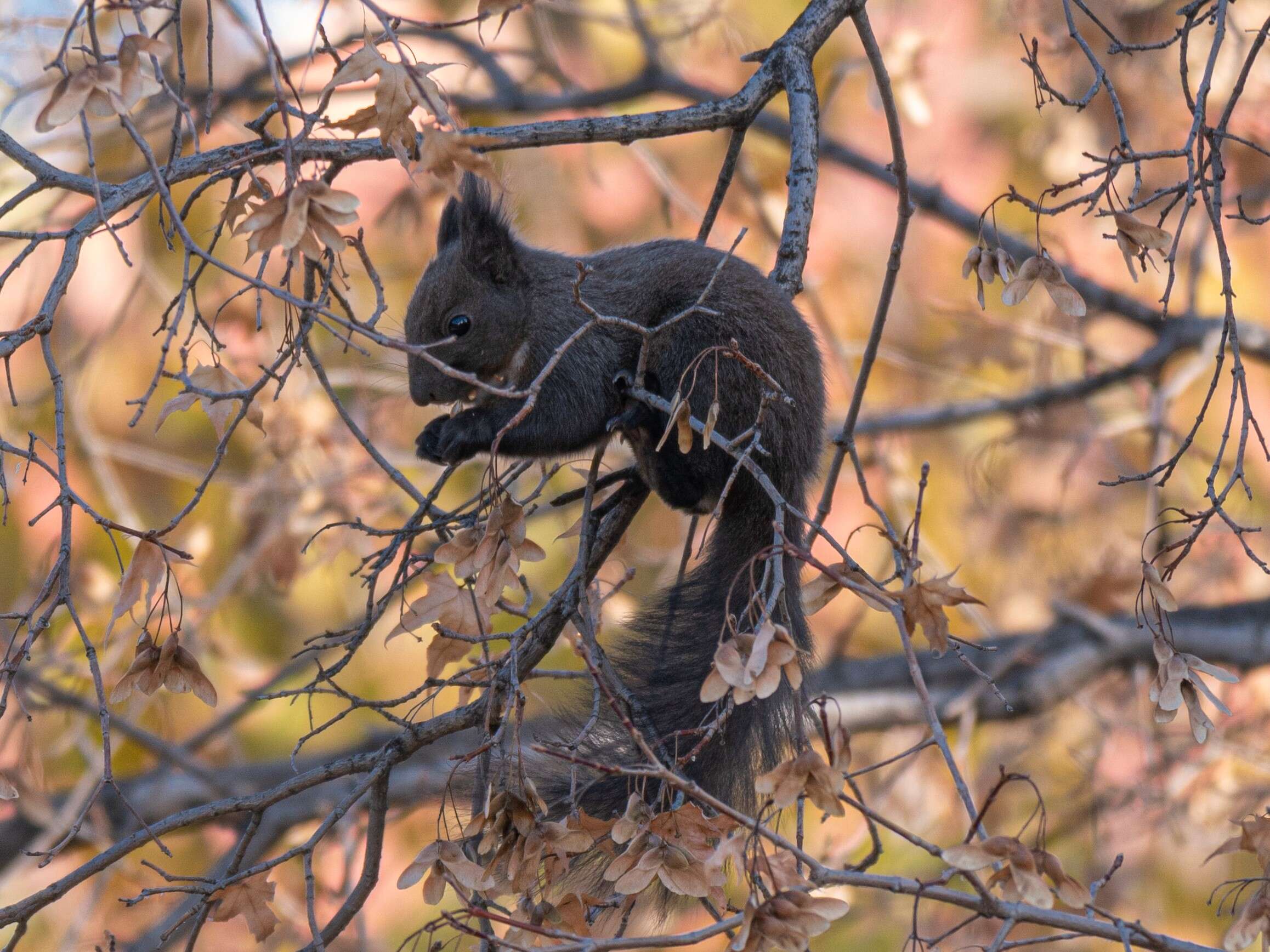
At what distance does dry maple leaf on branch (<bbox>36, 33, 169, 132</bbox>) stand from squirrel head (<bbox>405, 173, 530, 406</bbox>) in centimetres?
141

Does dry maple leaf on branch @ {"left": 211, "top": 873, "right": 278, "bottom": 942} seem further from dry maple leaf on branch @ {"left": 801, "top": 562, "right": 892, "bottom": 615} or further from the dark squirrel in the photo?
dry maple leaf on branch @ {"left": 801, "top": 562, "right": 892, "bottom": 615}

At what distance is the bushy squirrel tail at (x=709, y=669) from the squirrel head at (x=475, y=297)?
0.69m

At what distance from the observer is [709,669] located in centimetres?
247

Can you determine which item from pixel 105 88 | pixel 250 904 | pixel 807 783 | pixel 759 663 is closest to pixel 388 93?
pixel 105 88

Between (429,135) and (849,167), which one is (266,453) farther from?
(429,135)

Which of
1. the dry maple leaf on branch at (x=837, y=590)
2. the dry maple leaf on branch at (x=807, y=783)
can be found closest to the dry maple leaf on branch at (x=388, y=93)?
the dry maple leaf on branch at (x=837, y=590)

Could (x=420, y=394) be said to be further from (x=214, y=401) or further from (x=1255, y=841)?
(x=1255, y=841)

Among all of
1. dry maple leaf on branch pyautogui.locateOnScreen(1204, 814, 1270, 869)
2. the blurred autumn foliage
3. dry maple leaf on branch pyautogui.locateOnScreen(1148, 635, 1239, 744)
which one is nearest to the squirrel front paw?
the blurred autumn foliage

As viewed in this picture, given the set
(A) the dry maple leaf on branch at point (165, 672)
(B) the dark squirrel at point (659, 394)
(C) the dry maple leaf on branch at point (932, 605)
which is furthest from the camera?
(B) the dark squirrel at point (659, 394)

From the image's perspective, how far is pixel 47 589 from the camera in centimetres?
162

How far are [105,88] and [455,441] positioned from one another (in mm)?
1234

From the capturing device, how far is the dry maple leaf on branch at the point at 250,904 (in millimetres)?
1878

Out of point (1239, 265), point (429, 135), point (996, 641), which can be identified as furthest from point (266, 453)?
point (1239, 265)

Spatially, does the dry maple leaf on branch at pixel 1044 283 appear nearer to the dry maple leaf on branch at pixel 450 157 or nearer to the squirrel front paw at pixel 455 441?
the dry maple leaf on branch at pixel 450 157
